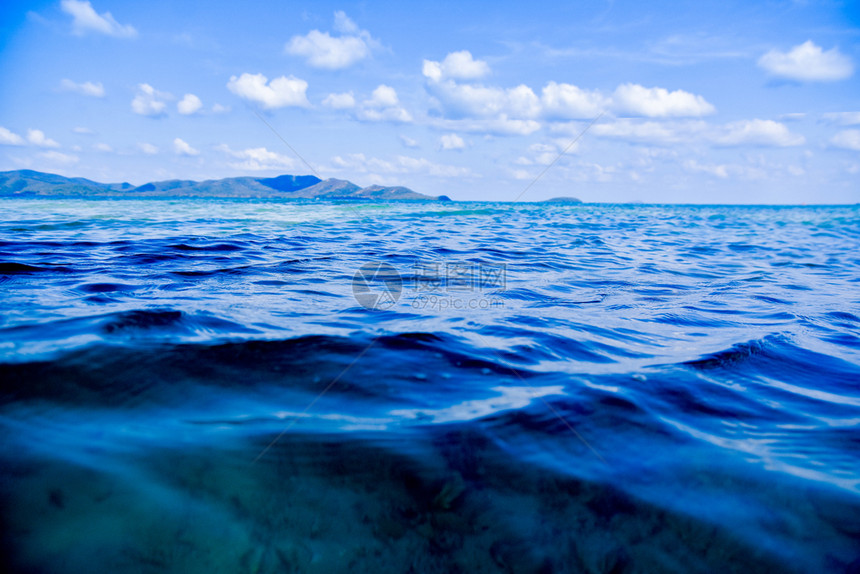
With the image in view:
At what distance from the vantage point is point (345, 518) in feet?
5.25

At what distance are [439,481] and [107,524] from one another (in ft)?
3.73

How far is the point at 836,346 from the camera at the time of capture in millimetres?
3947

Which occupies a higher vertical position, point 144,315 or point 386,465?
point 144,315

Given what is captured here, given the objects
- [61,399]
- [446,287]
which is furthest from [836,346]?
[61,399]

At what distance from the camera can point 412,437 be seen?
6.83 feet

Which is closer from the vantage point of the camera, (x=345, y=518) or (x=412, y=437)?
(x=345, y=518)

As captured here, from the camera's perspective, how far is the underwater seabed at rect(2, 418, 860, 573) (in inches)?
55.8

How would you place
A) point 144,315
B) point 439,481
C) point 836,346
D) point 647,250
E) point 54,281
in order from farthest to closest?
1. point 647,250
2. point 54,281
3. point 836,346
4. point 144,315
5. point 439,481

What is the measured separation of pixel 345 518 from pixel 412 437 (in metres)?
0.54

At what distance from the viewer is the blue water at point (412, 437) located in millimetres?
1500

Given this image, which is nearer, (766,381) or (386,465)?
(386,465)

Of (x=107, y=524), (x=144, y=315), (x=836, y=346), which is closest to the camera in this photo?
(x=107, y=524)

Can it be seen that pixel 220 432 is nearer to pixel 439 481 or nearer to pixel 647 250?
pixel 439 481

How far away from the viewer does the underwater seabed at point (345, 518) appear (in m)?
1.42
